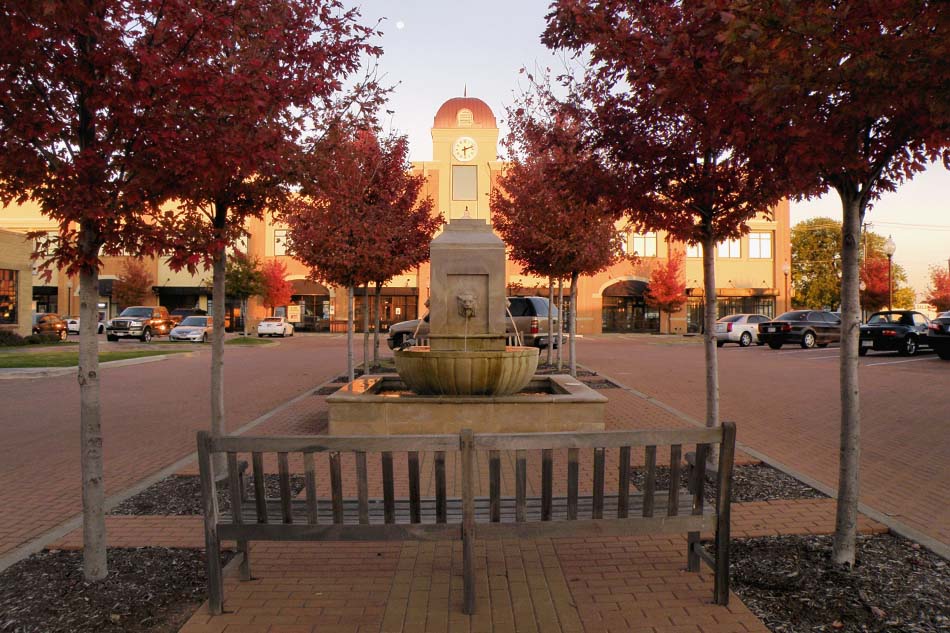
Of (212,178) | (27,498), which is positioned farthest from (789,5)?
(27,498)

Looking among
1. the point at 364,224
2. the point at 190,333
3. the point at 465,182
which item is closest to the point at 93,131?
the point at 364,224

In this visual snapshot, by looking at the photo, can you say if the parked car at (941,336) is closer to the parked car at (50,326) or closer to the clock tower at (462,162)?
the clock tower at (462,162)

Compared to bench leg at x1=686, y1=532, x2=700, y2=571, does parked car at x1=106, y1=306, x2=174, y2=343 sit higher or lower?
higher

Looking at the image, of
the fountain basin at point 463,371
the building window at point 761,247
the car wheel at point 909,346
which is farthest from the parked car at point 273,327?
the building window at point 761,247

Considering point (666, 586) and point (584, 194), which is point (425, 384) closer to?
point (584, 194)

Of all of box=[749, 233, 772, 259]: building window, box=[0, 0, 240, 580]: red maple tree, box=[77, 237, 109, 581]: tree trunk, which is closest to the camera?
box=[0, 0, 240, 580]: red maple tree

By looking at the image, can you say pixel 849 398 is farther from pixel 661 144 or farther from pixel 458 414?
pixel 458 414

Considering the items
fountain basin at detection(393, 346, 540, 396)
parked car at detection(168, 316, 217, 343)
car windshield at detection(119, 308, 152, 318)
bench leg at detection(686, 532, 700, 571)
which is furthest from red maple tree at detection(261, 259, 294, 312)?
bench leg at detection(686, 532, 700, 571)

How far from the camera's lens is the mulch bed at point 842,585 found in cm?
332

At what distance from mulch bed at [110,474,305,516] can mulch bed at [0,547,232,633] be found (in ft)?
2.69

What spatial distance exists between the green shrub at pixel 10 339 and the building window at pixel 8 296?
136 centimetres

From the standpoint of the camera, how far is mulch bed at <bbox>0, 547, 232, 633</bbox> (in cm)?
332

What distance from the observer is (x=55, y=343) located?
90.7ft

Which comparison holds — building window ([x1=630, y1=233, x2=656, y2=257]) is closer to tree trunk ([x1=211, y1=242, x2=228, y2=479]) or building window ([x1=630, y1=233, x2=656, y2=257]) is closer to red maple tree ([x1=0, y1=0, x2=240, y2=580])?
tree trunk ([x1=211, y1=242, x2=228, y2=479])
